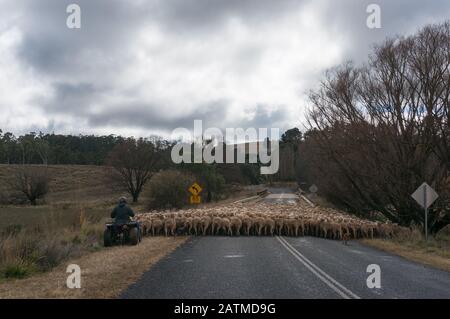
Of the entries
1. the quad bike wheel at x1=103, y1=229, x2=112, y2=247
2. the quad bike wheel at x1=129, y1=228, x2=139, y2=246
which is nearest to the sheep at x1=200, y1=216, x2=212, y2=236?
the quad bike wheel at x1=129, y1=228, x2=139, y2=246

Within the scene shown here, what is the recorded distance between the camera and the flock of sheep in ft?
84.2

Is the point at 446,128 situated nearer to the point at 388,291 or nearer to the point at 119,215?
the point at 119,215

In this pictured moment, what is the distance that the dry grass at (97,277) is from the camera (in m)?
10.1

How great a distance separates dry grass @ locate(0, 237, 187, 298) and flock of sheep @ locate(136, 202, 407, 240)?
22.9 feet

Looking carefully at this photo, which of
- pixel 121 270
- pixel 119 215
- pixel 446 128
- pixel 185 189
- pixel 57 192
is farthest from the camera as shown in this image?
pixel 57 192

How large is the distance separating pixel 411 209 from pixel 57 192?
67.7 m

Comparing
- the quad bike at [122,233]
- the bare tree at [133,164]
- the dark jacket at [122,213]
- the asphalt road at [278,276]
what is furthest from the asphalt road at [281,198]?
the asphalt road at [278,276]

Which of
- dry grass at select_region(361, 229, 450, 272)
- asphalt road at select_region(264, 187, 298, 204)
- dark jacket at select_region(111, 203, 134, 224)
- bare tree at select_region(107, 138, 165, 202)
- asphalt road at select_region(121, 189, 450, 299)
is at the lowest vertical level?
dry grass at select_region(361, 229, 450, 272)

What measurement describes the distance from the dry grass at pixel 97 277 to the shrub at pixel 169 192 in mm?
36032

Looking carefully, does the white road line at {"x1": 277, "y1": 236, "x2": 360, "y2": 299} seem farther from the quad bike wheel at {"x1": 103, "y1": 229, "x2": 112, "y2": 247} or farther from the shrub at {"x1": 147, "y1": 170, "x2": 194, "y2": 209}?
the shrub at {"x1": 147, "y1": 170, "x2": 194, "y2": 209}

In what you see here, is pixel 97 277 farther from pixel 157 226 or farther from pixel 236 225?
pixel 236 225

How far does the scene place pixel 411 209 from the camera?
36.1m
